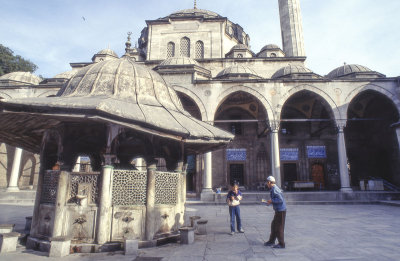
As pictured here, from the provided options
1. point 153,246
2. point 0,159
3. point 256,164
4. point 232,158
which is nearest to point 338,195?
point 256,164

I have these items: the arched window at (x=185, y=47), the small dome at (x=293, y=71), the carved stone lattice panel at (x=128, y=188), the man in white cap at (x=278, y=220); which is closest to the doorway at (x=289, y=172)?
the small dome at (x=293, y=71)

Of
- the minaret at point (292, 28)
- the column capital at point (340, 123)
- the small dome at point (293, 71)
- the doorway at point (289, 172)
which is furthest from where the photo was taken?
the minaret at point (292, 28)

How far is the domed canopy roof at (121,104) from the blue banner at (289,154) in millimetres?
12570

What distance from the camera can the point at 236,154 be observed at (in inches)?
664

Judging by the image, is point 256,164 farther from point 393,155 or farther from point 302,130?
point 393,155

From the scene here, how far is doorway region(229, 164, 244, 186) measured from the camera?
16531mm

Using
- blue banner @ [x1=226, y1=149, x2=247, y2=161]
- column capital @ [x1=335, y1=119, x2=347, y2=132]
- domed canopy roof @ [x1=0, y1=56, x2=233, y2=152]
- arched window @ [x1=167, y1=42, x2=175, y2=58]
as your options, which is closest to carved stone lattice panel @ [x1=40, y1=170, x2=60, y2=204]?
domed canopy roof @ [x1=0, y1=56, x2=233, y2=152]

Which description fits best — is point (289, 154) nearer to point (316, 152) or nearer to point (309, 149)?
point (309, 149)

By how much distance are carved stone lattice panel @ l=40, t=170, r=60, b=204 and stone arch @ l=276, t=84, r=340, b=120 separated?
1154 centimetres

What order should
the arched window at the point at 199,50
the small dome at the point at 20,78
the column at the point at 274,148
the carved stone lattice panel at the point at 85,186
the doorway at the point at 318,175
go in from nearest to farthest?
the carved stone lattice panel at the point at 85,186 → the column at the point at 274,148 → the doorway at the point at 318,175 → the small dome at the point at 20,78 → the arched window at the point at 199,50

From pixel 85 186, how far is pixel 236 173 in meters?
13.7

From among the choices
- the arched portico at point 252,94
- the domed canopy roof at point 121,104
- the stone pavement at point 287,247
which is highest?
the arched portico at point 252,94

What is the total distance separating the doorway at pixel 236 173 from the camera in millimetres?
16531

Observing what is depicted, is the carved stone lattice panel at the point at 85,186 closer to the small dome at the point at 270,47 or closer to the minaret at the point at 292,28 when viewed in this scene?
the minaret at the point at 292,28
